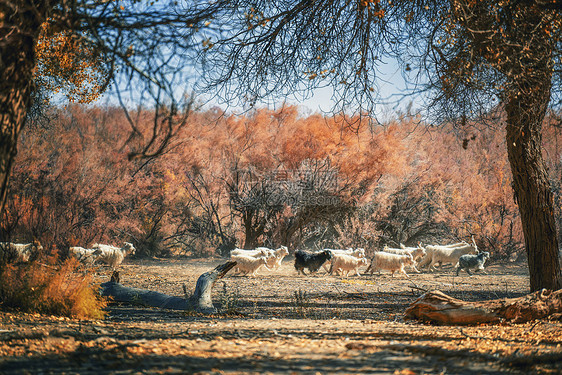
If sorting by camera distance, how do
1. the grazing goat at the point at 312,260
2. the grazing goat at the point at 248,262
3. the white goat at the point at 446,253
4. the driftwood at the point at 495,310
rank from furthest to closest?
the white goat at the point at 446,253, the grazing goat at the point at 312,260, the grazing goat at the point at 248,262, the driftwood at the point at 495,310

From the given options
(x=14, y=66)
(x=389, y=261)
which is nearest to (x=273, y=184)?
(x=389, y=261)

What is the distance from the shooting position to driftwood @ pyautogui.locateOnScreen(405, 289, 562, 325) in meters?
7.02

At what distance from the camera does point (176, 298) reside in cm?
918

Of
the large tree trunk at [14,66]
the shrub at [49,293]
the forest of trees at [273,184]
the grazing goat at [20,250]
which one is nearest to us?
the large tree trunk at [14,66]

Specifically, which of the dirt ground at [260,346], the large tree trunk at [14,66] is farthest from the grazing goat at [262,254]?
the large tree trunk at [14,66]

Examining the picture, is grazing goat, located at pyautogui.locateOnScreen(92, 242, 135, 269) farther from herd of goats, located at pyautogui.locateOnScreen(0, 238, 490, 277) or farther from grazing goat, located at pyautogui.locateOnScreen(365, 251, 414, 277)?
grazing goat, located at pyautogui.locateOnScreen(365, 251, 414, 277)

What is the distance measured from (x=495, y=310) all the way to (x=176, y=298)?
5.47 meters

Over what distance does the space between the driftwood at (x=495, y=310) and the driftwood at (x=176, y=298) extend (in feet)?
12.3

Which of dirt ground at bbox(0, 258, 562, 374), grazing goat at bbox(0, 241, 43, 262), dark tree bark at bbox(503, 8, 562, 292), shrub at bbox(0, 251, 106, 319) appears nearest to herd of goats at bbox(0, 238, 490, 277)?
grazing goat at bbox(0, 241, 43, 262)

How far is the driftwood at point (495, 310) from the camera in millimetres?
7023

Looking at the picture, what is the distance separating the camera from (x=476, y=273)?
61.0 feet

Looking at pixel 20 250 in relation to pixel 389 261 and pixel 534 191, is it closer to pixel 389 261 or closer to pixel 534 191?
pixel 389 261

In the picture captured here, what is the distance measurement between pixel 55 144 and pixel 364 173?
14583 millimetres

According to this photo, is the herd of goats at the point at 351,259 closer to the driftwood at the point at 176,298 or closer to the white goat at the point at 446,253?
the white goat at the point at 446,253
